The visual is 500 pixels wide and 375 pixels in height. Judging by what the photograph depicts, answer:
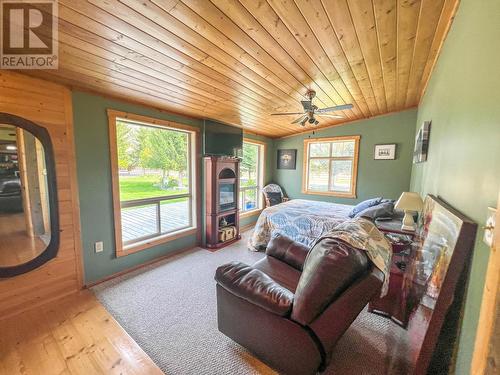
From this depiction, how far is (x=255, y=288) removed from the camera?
144cm

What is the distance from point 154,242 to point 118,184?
101cm

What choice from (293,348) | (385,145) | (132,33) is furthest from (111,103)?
(385,145)

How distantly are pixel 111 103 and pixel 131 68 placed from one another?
0.90m

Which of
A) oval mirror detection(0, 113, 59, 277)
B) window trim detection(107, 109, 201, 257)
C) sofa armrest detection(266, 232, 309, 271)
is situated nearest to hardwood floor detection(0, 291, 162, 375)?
oval mirror detection(0, 113, 59, 277)

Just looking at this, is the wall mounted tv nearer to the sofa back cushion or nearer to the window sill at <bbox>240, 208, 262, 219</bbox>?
the window sill at <bbox>240, 208, 262, 219</bbox>

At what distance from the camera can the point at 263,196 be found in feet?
18.9

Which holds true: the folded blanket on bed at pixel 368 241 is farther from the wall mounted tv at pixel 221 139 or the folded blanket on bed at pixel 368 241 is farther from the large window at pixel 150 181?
the wall mounted tv at pixel 221 139

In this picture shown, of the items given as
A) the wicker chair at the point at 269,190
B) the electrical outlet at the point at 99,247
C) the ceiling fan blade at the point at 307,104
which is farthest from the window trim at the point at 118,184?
the wicker chair at the point at 269,190

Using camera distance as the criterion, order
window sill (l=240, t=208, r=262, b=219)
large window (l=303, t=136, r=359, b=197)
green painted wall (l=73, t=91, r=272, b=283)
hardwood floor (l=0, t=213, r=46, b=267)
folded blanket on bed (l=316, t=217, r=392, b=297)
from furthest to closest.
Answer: window sill (l=240, t=208, r=262, b=219) → large window (l=303, t=136, r=359, b=197) → green painted wall (l=73, t=91, r=272, b=283) → hardwood floor (l=0, t=213, r=46, b=267) → folded blanket on bed (l=316, t=217, r=392, b=297)

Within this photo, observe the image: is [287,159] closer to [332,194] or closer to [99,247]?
[332,194]

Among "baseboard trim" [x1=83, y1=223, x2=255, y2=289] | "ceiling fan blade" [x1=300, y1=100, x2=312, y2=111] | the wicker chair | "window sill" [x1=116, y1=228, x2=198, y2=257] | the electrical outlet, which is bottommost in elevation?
"baseboard trim" [x1=83, y1=223, x2=255, y2=289]

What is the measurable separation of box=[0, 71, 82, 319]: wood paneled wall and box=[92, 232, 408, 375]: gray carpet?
42cm

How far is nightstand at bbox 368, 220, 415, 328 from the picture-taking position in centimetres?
171

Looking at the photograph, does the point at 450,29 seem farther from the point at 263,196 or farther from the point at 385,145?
the point at 263,196
